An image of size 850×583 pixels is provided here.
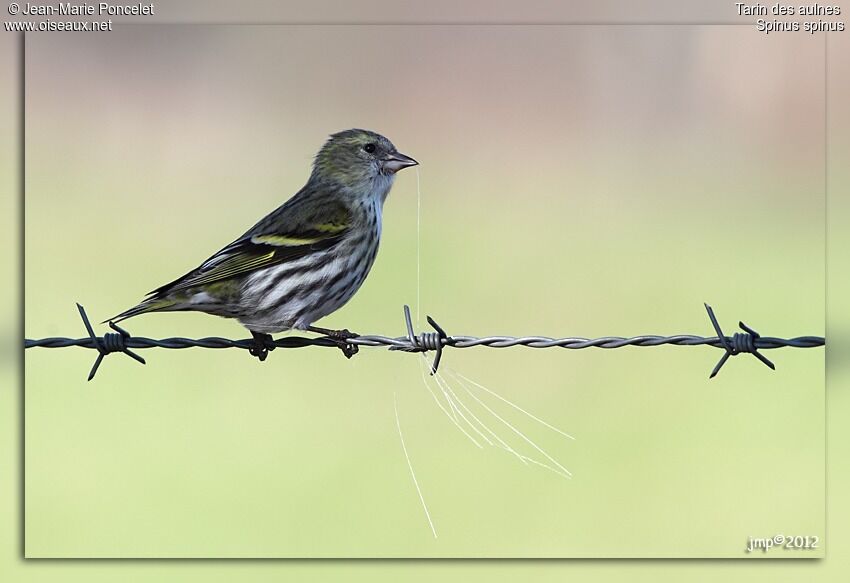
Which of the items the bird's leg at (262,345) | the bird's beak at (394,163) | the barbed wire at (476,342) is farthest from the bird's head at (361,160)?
the barbed wire at (476,342)

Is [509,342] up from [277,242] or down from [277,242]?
down

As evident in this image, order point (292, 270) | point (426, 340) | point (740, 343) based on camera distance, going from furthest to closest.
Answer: point (292, 270)
point (426, 340)
point (740, 343)

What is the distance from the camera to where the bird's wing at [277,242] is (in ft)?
20.5

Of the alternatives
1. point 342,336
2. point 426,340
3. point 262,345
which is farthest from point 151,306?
point 426,340

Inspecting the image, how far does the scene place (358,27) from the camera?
6684mm

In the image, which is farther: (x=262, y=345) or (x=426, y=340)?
(x=262, y=345)

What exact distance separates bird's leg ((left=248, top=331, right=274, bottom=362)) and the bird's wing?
43cm

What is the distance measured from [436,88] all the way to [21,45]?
248cm

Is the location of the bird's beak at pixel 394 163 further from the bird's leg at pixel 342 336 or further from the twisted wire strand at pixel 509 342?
the twisted wire strand at pixel 509 342

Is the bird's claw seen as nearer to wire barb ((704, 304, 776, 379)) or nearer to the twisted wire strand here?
the twisted wire strand

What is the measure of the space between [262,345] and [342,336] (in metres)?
0.59

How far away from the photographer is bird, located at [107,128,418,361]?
245 inches

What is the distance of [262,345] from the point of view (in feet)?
21.2

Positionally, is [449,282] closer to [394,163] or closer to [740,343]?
[394,163]
